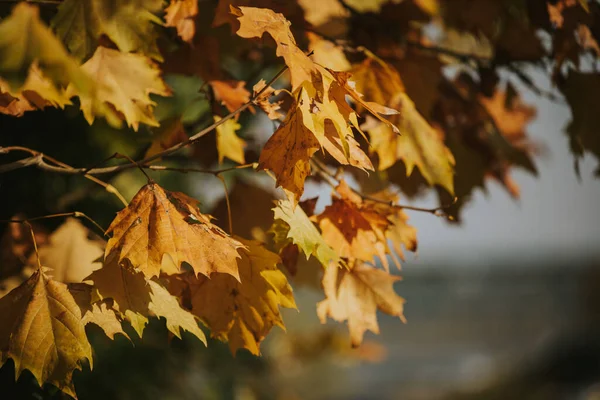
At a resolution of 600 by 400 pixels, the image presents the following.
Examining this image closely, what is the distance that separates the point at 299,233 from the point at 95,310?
426mm

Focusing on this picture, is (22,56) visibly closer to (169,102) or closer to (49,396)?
(49,396)

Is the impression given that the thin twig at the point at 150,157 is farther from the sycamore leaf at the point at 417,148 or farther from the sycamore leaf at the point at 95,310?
the sycamore leaf at the point at 417,148

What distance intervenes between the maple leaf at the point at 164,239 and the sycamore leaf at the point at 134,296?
3 cm

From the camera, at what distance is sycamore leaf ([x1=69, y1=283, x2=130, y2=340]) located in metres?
1.08

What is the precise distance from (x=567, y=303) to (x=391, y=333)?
711cm

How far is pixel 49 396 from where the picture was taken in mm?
1396

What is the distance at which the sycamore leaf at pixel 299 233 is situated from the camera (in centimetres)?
112

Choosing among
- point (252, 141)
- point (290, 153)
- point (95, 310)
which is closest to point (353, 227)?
point (290, 153)

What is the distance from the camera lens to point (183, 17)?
1377mm

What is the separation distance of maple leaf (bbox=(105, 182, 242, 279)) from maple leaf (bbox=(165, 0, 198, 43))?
483mm

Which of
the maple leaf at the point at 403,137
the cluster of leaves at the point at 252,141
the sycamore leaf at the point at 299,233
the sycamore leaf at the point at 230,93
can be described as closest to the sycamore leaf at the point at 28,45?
the cluster of leaves at the point at 252,141

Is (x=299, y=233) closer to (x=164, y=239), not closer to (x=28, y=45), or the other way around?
(x=164, y=239)

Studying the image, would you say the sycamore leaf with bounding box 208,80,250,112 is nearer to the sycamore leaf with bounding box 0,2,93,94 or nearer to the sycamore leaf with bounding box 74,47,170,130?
the sycamore leaf with bounding box 74,47,170,130

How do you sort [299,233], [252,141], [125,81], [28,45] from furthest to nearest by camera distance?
[252,141] → [125,81] → [299,233] → [28,45]
